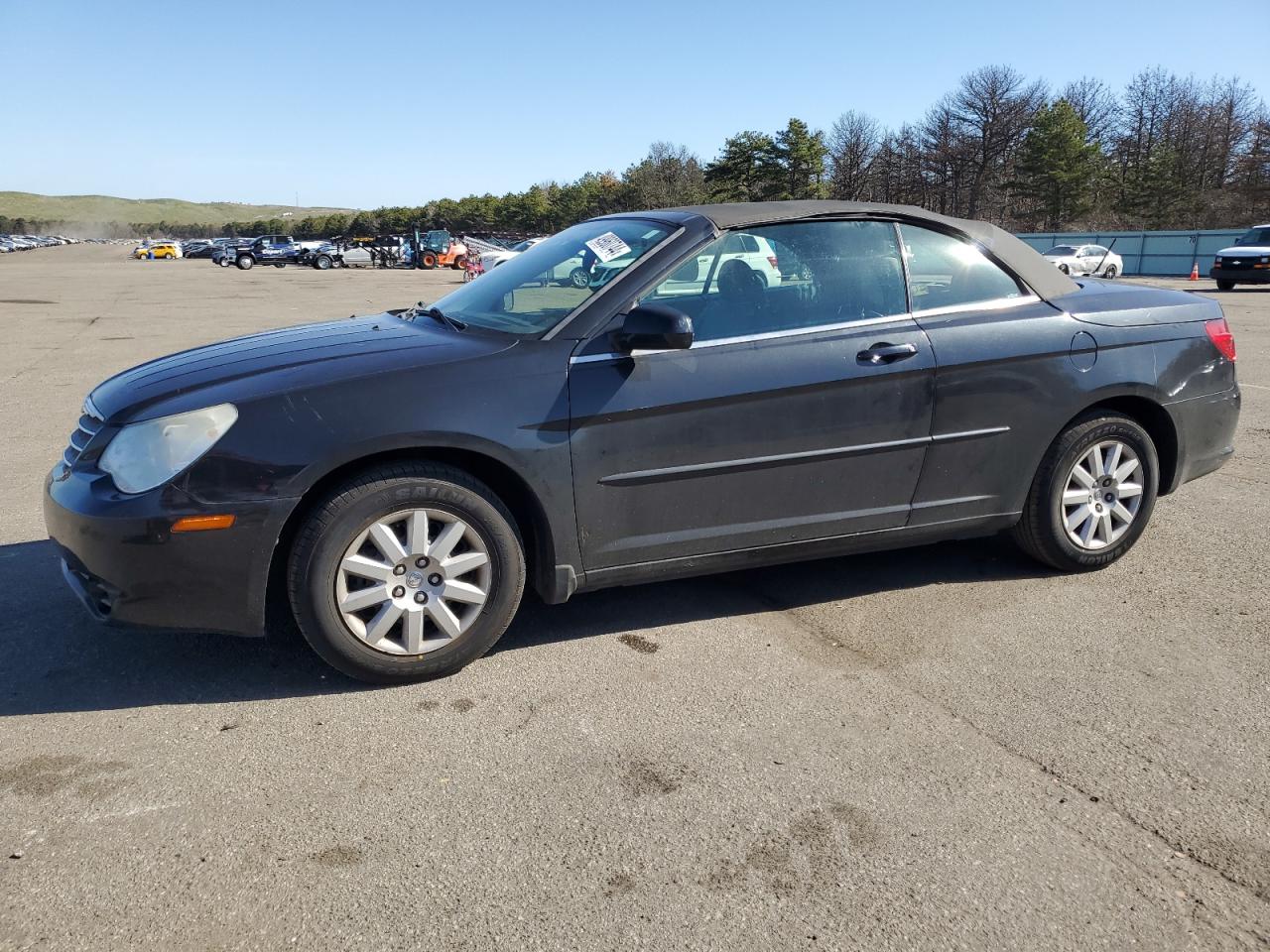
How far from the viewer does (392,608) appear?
335cm

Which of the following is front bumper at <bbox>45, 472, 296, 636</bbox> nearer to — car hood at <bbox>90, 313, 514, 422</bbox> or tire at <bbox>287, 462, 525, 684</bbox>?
tire at <bbox>287, 462, 525, 684</bbox>

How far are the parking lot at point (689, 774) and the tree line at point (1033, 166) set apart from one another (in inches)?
2424

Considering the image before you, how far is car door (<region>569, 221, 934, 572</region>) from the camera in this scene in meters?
3.52

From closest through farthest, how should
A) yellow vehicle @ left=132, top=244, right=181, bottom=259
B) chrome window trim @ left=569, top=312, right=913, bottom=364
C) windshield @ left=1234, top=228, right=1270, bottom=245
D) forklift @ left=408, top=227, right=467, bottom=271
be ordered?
1. chrome window trim @ left=569, top=312, right=913, bottom=364
2. windshield @ left=1234, top=228, right=1270, bottom=245
3. forklift @ left=408, top=227, right=467, bottom=271
4. yellow vehicle @ left=132, top=244, right=181, bottom=259

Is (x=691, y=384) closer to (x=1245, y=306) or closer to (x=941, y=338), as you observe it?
(x=941, y=338)

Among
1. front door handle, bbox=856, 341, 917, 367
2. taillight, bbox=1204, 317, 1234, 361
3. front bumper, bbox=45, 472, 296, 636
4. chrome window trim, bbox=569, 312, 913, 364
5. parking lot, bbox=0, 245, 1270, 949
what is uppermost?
chrome window trim, bbox=569, 312, 913, 364

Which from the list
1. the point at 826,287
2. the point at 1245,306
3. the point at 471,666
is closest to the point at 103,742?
the point at 471,666

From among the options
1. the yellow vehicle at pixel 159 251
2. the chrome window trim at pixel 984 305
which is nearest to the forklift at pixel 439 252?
the yellow vehicle at pixel 159 251

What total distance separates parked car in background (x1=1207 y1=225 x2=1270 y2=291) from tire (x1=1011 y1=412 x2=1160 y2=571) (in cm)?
2601

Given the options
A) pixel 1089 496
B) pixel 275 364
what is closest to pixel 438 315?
pixel 275 364

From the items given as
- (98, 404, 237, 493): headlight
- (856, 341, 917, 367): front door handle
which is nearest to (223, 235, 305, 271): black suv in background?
(98, 404, 237, 493): headlight

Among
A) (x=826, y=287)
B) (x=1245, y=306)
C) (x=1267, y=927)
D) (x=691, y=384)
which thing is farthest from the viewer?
(x=1245, y=306)

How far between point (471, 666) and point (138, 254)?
287ft

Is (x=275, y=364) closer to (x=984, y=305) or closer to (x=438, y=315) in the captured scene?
(x=438, y=315)
